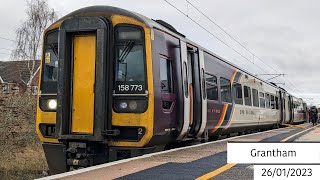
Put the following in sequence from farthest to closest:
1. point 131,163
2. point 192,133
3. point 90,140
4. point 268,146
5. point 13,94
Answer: point 13,94 → point 192,133 → point 90,140 → point 131,163 → point 268,146

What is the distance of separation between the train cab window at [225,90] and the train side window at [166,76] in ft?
13.3

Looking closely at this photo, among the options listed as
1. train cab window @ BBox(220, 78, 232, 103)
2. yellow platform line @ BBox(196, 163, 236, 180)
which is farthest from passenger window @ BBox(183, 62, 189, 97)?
train cab window @ BBox(220, 78, 232, 103)

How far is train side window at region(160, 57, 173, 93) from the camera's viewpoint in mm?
7957

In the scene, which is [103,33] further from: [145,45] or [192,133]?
[192,133]

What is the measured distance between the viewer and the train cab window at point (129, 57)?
7551 mm

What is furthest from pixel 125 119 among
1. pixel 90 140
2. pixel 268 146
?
pixel 268 146

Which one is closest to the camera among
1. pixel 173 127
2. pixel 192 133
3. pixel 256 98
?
pixel 173 127

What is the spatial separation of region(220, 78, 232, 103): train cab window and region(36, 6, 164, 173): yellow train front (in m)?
4.84

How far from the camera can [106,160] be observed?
25.1ft

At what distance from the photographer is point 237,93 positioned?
14.0m

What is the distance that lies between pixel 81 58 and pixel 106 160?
80.6 inches

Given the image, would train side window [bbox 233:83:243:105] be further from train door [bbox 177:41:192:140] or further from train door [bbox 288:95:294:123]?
train door [bbox 288:95:294:123]

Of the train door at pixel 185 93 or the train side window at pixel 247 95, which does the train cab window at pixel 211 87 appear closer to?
the train door at pixel 185 93
